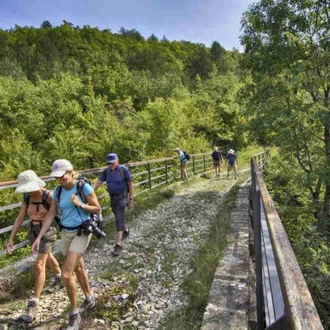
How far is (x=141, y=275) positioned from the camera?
4.66 metres

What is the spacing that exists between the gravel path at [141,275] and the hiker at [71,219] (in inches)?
18.9

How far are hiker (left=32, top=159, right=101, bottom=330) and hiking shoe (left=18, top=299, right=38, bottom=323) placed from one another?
52 cm

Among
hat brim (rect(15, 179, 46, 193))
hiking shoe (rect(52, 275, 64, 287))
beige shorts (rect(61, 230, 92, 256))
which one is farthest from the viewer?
hiking shoe (rect(52, 275, 64, 287))

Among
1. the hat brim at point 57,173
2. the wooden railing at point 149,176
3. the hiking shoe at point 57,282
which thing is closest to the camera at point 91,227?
the hat brim at point 57,173

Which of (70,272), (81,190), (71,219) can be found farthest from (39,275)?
(81,190)

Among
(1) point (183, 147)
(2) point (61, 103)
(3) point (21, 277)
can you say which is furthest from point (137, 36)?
(3) point (21, 277)

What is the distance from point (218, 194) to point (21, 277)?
26.9ft

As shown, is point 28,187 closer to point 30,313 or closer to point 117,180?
point 30,313

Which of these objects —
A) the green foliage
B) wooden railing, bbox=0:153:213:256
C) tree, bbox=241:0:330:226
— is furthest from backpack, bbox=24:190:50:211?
tree, bbox=241:0:330:226

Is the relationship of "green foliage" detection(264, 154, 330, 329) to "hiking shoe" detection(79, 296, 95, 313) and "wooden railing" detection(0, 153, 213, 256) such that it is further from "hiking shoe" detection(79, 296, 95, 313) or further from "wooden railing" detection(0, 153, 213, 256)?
"wooden railing" detection(0, 153, 213, 256)

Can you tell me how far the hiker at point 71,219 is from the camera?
320 centimetres

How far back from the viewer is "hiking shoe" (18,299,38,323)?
3.36 metres

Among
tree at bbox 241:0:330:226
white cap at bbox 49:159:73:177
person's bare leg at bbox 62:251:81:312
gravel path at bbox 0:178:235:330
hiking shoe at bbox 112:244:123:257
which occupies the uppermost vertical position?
tree at bbox 241:0:330:226

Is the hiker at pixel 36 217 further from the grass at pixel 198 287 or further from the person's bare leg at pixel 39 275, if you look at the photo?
the grass at pixel 198 287
